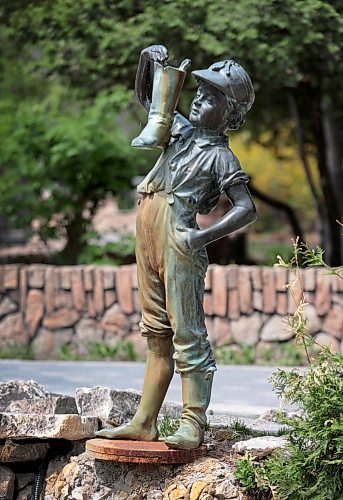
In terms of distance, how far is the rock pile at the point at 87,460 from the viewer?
18.2 ft

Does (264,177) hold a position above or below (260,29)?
below

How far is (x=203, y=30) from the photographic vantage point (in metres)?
12.1

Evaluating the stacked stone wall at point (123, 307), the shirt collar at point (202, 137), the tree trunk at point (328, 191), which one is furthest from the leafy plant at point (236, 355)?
the shirt collar at point (202, 137)

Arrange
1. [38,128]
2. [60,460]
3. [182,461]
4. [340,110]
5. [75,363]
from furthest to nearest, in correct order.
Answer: [340,110] → [38,128] → [75,363] → [60,460] → [182,461]

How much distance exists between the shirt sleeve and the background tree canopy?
19.7 ft

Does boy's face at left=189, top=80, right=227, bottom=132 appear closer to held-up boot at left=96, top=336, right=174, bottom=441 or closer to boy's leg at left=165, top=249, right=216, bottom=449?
boy's leg at left=165, top=249, right=216, bottom=449

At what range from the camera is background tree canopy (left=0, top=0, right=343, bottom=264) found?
38.2ft

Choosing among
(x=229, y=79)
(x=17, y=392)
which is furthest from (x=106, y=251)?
(x=229, y=79)

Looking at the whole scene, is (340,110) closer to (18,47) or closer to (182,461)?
(18,47)

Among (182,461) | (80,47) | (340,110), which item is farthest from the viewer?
(340,110)

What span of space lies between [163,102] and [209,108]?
0.80 feet

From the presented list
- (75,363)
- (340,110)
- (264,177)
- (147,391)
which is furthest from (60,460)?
(264,177)

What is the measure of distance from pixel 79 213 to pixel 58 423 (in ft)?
30.2

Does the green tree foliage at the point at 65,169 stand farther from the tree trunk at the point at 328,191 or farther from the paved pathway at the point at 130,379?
the paved pathway at the point at 130,379
